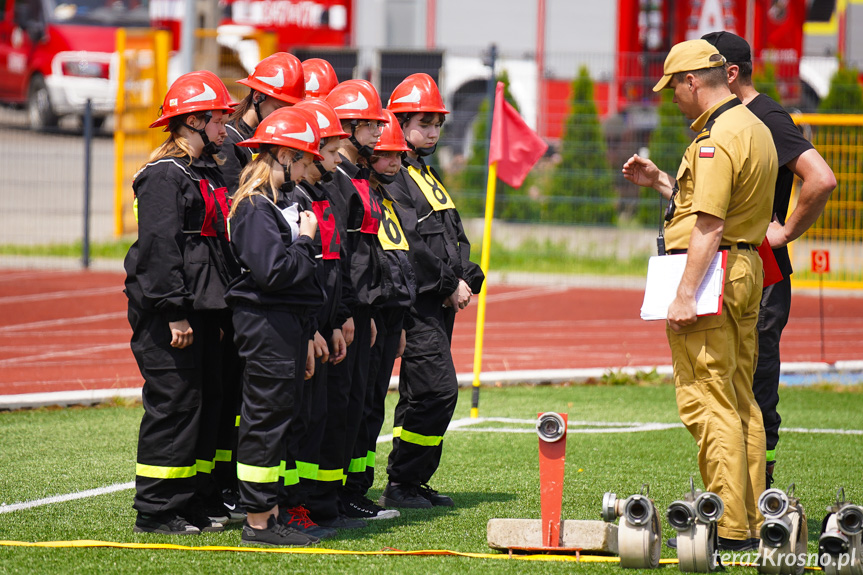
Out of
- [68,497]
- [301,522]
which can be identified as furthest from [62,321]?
[301,522]

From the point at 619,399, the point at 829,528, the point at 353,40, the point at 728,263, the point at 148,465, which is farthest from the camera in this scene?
the point at 353,40

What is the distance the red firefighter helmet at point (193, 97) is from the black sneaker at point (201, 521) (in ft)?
6.63

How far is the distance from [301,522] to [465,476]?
5.82 ft

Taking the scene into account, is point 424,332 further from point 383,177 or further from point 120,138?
point 120,138

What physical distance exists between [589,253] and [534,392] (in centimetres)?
884

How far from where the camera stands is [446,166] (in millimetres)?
20016

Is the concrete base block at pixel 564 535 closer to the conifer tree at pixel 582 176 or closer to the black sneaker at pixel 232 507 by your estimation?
the black sneaker at pixel 232 507

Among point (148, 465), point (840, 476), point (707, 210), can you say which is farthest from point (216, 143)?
point (840, 476)

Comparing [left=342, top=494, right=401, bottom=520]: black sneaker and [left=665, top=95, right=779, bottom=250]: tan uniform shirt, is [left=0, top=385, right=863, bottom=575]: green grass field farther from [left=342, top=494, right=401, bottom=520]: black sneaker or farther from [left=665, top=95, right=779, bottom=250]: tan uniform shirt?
[left=665, top=95, right=779, bottom=250]: tan uniform shirt

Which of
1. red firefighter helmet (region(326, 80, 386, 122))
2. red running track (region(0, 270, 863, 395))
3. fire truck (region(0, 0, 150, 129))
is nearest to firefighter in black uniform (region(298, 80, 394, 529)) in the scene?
red firefighter helmet (region(326, 80, 386, 122))

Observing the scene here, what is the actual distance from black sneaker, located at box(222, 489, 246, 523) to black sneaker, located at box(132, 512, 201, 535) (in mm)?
339

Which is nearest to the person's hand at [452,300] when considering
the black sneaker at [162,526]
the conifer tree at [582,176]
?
the black sneaker at [162,526]

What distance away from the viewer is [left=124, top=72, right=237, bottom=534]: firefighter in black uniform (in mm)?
5688

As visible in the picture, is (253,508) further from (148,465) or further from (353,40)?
(353,40)
